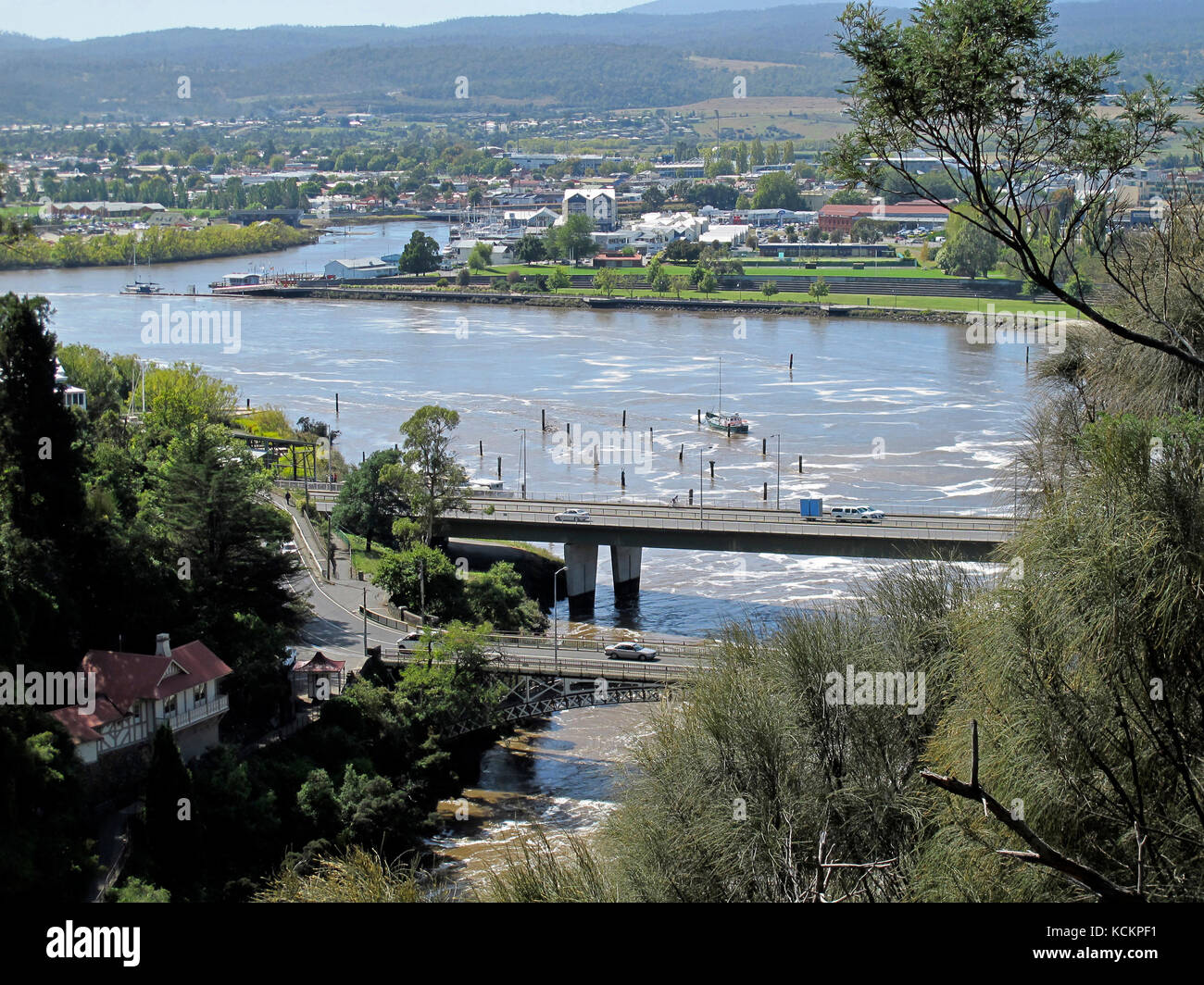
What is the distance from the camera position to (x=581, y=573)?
2417 cm

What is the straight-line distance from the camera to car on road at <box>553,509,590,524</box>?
2389 centimetres

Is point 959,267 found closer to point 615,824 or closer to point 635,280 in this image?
point 635,280

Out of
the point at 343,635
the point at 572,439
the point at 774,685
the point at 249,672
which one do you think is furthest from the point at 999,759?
the point at 572,439

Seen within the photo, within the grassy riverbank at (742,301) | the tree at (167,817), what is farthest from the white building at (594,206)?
the tree at (167,817)

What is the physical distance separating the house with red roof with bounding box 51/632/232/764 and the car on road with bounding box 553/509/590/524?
970cm

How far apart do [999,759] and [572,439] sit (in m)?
26.9

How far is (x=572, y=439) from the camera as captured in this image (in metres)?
33.5

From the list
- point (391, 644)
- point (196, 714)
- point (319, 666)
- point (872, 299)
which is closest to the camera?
point (196, 714)

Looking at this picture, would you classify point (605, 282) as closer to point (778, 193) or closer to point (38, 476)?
point (778, 193)

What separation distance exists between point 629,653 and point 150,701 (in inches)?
271

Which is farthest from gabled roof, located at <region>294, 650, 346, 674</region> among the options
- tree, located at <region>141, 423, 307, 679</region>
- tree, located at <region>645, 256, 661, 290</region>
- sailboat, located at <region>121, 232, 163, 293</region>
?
sailboat, located at <region>121, 232, 163, 293</region>

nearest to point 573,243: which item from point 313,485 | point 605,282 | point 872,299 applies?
point 605,282

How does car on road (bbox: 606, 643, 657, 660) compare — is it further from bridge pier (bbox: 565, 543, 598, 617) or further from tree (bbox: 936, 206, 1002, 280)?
tree (bbox: 936, 206, 1002, 280)
